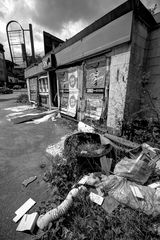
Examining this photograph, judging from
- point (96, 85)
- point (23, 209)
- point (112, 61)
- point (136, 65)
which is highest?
point (112, 61)

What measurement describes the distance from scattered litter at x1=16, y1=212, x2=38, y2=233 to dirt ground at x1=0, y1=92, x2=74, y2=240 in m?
0.05

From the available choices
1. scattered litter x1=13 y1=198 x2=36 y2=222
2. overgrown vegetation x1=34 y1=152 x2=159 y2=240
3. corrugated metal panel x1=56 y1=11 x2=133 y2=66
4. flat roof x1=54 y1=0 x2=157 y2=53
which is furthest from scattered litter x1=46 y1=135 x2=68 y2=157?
flat roof x1=54 y1=0 x2=157 y2=53

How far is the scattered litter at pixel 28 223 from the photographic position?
1099 millimetres

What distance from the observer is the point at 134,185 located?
124 cm

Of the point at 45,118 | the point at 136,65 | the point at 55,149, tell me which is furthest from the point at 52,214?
the point at 45,118

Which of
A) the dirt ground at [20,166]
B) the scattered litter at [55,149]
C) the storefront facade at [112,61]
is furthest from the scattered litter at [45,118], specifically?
the scattered litter at [55,149]

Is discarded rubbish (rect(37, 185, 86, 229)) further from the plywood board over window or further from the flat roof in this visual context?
the flat roof

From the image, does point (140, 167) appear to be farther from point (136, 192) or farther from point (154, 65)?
point (154, 65)

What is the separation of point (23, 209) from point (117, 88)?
265 centimetres

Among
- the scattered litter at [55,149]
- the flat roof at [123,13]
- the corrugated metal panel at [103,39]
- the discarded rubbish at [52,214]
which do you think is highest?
the flat roof at [123,13]

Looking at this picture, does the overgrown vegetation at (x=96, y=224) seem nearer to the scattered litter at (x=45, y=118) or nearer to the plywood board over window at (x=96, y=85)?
the plywood board over window at (x=96, y=85)

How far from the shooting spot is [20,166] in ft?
6.87

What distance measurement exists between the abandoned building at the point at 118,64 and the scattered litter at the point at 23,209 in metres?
2.14

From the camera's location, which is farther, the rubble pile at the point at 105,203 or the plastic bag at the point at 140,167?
the plastic bag at the point at 140,167
